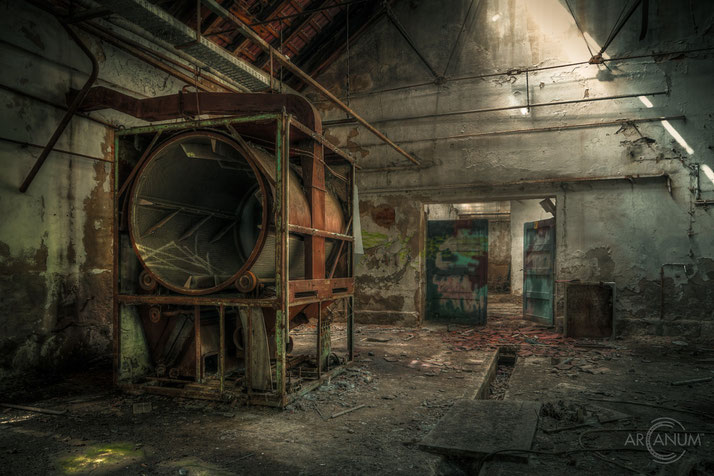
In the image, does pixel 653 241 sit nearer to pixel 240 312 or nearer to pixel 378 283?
pixel 378 283

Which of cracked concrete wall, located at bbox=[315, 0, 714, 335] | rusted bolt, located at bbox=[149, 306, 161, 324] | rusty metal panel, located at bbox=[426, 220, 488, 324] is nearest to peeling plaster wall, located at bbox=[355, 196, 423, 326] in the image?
cracked concrete wall, located at bbox=[315, 0, 714, 335]

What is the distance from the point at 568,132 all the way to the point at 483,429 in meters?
6.63

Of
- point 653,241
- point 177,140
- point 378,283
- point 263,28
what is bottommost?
point 378,283

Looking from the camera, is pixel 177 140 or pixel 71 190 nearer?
pixel 177 140

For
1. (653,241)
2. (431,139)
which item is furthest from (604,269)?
(431,139)

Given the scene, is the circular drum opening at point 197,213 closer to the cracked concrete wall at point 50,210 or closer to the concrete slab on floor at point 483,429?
the cracked concrete wall at point 50,210

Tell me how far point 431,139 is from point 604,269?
4.07 m

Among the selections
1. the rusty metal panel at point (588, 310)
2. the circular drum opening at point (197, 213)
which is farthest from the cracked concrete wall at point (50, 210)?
the rusty metal panel at point (588, 310)

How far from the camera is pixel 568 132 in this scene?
8.15m

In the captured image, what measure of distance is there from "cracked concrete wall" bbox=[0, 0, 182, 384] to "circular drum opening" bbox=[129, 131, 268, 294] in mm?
1283

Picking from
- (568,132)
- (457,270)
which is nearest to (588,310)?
(457,270)

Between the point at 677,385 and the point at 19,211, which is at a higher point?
the point at 19,211

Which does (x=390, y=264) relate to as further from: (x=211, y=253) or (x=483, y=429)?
(x=483, y=429)

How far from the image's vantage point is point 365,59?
381 inches
